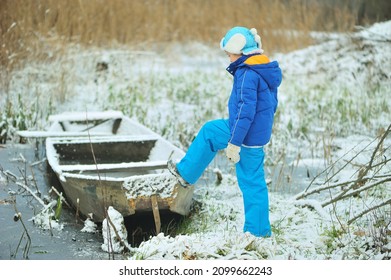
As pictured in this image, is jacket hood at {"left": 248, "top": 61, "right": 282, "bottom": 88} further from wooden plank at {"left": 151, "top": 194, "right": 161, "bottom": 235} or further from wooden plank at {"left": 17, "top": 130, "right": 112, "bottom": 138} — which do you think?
wooden plank at {"left": 17, "top": 130, "right": 112, "bottom": 138}

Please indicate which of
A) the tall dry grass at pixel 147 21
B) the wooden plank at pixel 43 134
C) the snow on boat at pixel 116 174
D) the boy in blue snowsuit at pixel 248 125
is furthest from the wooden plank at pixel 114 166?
the tall dry grass at pixel 147 21

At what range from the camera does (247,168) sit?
330 cm

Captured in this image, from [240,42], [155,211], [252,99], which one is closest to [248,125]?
[252,99]

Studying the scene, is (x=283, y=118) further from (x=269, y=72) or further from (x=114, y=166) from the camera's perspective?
(x=269, y=72)

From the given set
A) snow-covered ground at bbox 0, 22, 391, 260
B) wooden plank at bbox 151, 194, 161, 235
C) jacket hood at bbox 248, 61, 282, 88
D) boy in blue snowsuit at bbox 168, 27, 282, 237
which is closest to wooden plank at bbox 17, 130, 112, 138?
snow-covered ground at bbox 0, 22, 391, 260

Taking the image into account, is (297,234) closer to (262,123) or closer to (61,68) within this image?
(262,123)

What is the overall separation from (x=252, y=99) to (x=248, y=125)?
13cm

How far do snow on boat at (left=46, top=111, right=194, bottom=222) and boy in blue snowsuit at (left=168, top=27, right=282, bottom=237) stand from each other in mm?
296

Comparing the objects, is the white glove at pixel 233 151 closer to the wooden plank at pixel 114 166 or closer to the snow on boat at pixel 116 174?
the snow on boat at pixel 116 174

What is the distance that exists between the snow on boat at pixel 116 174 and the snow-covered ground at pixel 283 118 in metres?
0.29

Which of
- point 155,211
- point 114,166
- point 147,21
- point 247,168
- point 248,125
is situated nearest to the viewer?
point 248,125

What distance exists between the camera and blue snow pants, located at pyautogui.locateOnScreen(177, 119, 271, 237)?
329 cm

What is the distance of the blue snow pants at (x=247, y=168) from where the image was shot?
3293 millimetres
